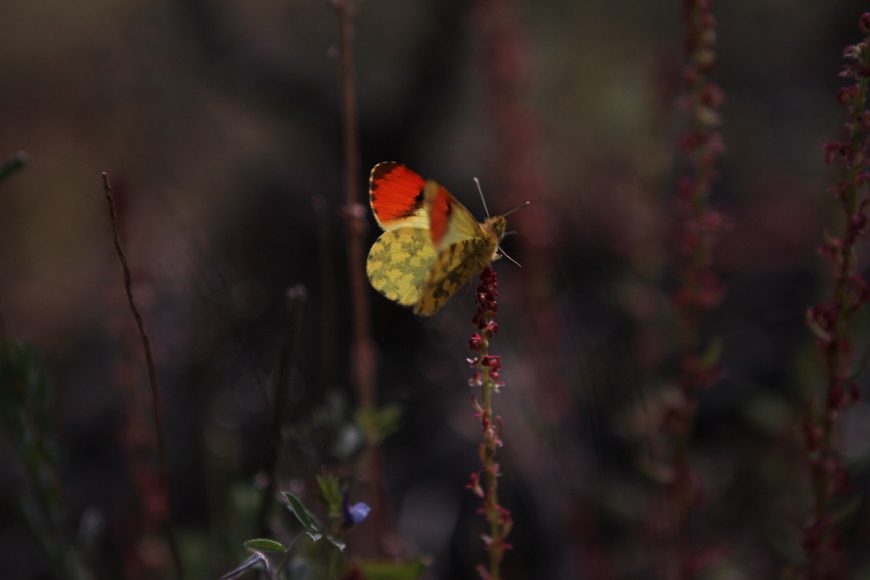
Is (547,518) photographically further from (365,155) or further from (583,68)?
(583,68)

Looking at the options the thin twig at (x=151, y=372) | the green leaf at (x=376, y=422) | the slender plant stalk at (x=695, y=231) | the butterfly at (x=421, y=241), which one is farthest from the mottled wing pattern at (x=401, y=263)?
the slender plant stalk at (x=695, y=231)

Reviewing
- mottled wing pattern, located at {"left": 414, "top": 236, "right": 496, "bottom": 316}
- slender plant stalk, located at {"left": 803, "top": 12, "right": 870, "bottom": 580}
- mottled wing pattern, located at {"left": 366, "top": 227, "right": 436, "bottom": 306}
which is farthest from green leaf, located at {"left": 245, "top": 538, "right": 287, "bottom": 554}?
slender plant stalk, located at {"left": 803, "top": 12, "right": 870, "bottom": 580}

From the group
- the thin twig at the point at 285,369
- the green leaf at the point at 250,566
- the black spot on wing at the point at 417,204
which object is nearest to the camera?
the green leaf at the point at 250,566

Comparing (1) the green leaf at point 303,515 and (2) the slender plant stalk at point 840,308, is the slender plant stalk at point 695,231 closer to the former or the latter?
(2) the slender plant stalk at point 840,308

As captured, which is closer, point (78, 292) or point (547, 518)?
point (547, 518)

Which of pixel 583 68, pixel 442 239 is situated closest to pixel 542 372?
pixel 442 239

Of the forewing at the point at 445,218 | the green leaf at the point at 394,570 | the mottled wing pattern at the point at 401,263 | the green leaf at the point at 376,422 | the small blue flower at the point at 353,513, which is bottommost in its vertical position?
the green leaf at the point at 376,422

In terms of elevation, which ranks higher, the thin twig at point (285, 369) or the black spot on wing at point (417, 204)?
the black spot on wing at point (417, 204)
